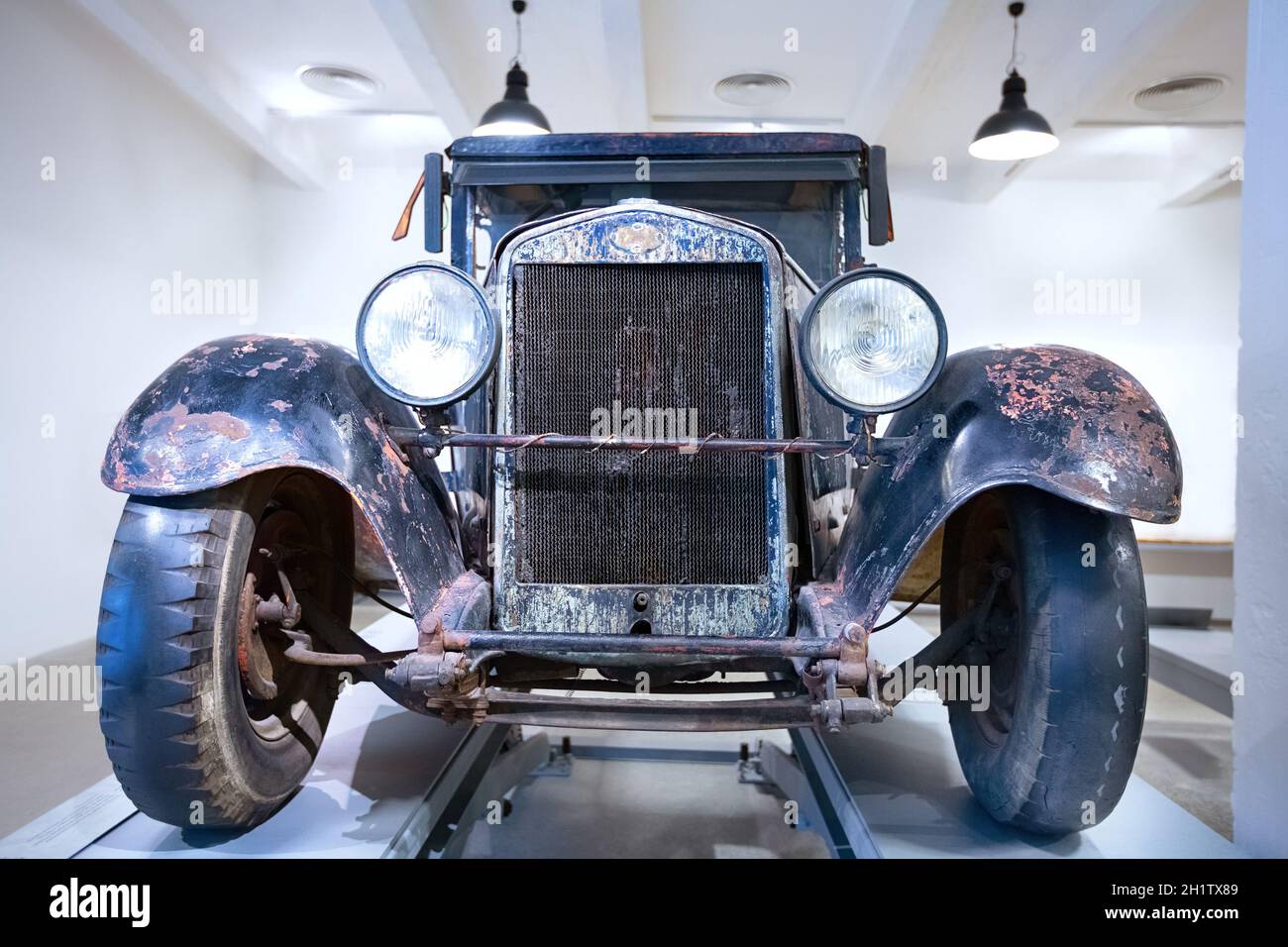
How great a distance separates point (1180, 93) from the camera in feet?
16.3

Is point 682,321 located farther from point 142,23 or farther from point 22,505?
point 142,23

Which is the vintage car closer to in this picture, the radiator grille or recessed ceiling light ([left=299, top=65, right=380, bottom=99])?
the radiator grille

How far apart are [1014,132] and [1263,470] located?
3057 mm

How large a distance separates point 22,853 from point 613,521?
1.34 metres

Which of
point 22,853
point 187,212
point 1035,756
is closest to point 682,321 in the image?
point 1035,756

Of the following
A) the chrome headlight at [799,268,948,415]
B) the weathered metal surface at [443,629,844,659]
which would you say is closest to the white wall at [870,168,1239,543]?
the chrome headlight at [799,268,948,415]

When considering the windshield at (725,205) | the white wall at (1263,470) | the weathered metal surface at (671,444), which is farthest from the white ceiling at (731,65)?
the weathered metal surface at (671,444)

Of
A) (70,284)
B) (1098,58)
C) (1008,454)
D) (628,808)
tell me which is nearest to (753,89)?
(1098,58)

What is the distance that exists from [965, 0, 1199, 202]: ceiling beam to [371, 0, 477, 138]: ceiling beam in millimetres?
3232

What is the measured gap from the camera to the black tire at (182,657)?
4.86ft

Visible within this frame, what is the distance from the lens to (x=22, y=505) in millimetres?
3680

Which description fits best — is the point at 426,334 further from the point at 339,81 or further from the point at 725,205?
the point at 339,81

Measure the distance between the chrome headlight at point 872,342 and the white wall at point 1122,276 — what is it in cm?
478

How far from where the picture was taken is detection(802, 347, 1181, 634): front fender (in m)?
1.44
